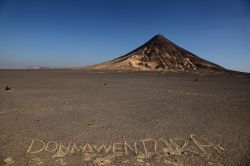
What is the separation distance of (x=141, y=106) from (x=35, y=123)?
443 cm

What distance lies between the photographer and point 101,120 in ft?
25.4

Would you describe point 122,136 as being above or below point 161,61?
below

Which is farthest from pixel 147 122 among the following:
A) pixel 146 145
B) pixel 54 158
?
pixel 54 158

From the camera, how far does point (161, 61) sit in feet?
190

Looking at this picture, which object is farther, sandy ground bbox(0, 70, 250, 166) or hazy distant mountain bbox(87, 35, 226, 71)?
hazy distant mountain bbox(87, 35, 226, 71)

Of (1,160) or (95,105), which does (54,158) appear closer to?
(1,160)

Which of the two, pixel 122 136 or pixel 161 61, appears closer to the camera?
pixel 122 136

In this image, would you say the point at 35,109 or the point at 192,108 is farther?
the point at 192,108

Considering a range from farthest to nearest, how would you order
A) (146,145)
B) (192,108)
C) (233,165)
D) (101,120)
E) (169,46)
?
(169,46), (192,108), (101,120), (146,145), (233,165)

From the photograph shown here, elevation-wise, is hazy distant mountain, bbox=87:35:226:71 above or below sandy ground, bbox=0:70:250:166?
above

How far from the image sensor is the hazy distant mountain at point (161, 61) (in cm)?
5536

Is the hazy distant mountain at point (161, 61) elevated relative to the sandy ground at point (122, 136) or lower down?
elevated

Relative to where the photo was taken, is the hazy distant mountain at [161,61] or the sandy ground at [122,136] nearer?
the sandy ground at [122,136]

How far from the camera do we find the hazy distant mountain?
182 feet
